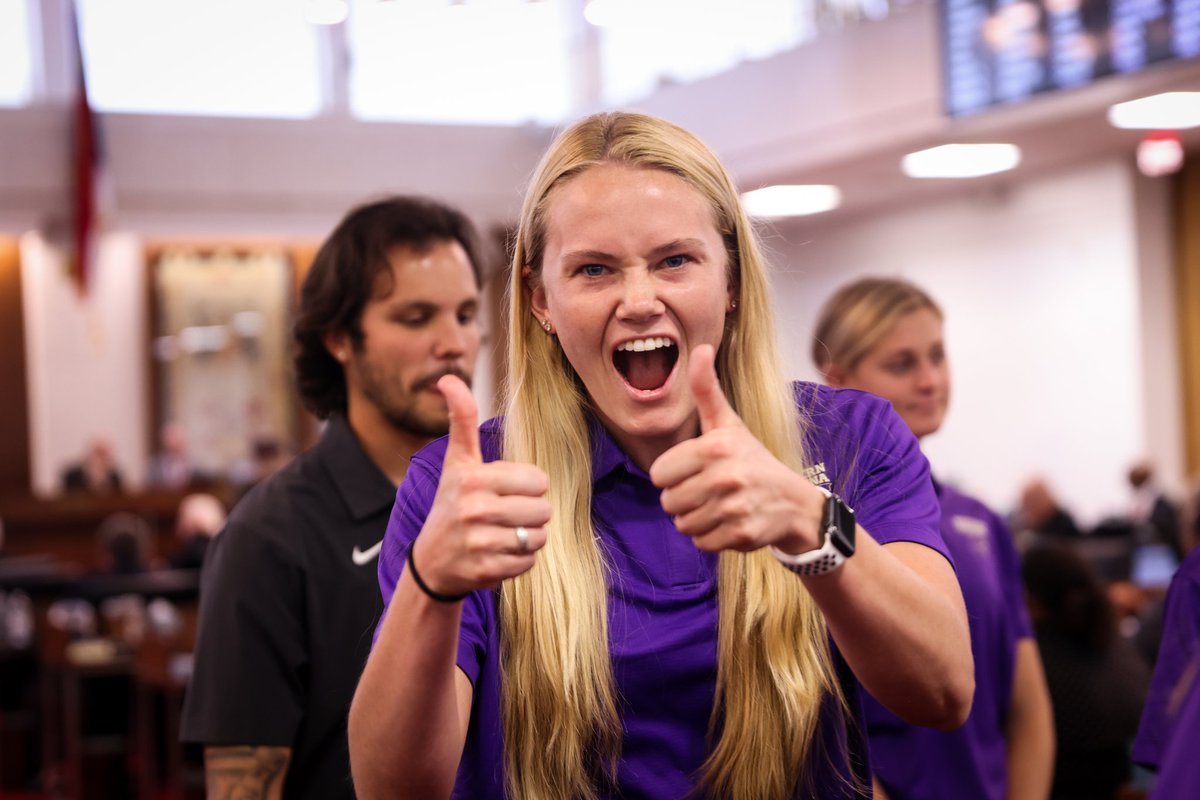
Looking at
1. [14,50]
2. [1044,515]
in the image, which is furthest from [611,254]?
[14,50]

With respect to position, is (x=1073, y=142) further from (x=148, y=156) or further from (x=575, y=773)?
(x=575, y=773)

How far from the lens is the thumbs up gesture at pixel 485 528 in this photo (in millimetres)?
1190

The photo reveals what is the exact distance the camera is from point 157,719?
6270 millimetres

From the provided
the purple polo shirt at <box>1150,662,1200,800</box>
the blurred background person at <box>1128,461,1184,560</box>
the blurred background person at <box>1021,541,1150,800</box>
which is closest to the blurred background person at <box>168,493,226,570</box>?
the blurred background person at <box>1021,541,1150,800</box>

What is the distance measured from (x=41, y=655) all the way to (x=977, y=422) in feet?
24.7

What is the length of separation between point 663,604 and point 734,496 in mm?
319

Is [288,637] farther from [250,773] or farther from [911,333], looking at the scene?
[911,333]

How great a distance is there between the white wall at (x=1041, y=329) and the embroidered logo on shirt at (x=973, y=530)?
24.2ft

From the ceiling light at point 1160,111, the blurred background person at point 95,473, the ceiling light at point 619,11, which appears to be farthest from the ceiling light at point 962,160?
the blurred background person at point 95,473

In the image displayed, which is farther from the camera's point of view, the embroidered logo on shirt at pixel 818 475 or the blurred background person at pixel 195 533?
the blurred background person at pixel 195 533

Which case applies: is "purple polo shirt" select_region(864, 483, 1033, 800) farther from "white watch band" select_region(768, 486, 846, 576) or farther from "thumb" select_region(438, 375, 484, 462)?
"thumb" select_region(438, 375, 484, 462)

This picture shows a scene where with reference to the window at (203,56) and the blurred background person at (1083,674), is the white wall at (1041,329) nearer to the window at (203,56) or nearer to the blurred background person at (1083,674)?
the window at (203,56)

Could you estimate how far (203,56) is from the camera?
1191cm

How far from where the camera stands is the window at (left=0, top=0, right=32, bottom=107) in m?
11.7
